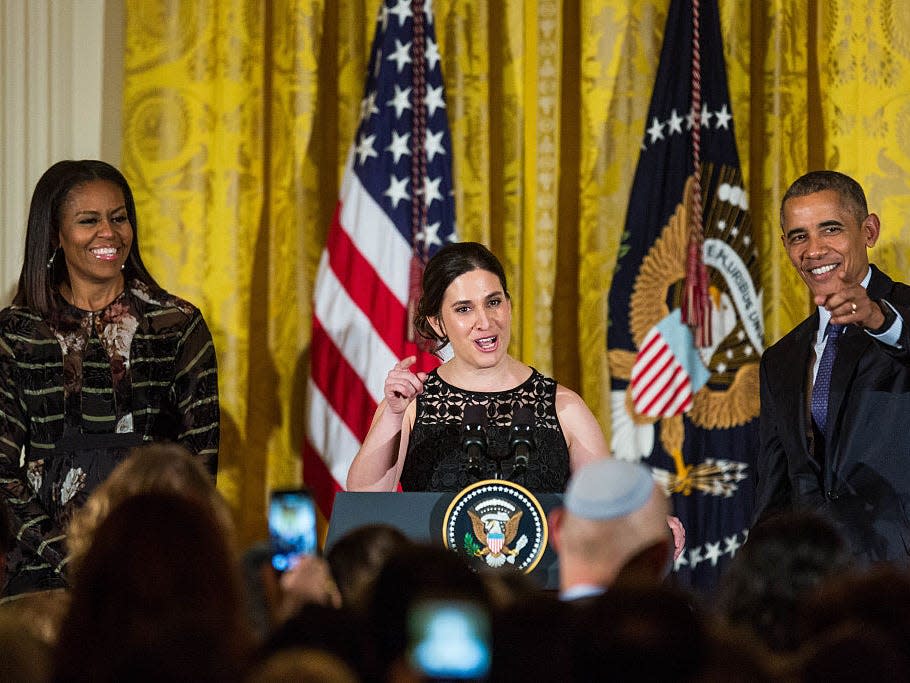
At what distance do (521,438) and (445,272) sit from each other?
1.78 ft

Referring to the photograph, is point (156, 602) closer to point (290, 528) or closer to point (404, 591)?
point (404, 591)

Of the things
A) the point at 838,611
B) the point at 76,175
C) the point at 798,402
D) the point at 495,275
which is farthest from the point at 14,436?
the point at 838,611

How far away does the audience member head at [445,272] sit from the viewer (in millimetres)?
3652

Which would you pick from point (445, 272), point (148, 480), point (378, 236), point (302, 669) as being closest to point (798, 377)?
point (445, 272)

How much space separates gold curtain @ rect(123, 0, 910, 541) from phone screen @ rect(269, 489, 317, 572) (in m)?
3.15

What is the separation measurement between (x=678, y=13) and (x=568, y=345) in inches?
51.7

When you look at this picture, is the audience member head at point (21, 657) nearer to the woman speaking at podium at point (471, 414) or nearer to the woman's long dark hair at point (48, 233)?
the woman speaking at podium at point (471, 414)

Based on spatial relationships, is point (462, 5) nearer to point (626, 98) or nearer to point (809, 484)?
point (626, 98)

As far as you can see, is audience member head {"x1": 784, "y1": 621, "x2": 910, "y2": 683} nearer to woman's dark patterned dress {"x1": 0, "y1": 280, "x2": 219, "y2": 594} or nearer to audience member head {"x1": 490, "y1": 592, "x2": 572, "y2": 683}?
audience member head {"x1": 490, "y1": 592, "x2": 572, "y2": 683}

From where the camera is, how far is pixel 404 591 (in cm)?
138

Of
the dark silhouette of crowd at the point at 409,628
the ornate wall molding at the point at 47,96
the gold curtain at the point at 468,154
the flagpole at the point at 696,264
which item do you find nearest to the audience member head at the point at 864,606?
the dark silhouette of crowd at the point at 409,628

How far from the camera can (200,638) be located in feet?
4.19

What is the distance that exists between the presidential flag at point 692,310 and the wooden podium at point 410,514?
198 cm

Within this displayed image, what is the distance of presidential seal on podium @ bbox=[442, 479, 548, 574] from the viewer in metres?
2.64
